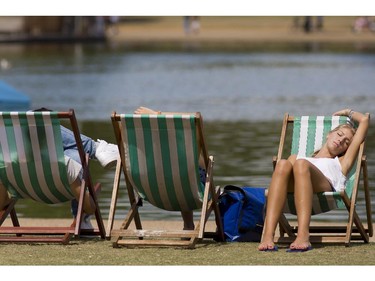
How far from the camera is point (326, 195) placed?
7.05 meters

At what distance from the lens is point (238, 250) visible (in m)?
6.83

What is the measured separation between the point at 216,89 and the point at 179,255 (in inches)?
754

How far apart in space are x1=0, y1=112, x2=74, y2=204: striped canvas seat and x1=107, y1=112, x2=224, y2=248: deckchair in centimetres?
34

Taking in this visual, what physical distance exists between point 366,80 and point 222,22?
33969 millimetres

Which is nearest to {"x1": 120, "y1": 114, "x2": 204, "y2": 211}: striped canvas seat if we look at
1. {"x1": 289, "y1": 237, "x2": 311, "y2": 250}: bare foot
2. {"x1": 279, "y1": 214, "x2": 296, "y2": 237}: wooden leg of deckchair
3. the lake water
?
{"x1": 279, "y1": 214, "x2": 296, "y2": 237}: wooden leg of deckchair

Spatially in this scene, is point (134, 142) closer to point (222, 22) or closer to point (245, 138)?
point (245, 138)

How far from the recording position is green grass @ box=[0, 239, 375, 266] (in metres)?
6.34

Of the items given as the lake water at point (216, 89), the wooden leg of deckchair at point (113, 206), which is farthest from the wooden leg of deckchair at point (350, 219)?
the lake water at point (216, 89)

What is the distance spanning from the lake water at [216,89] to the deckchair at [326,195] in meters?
2.43

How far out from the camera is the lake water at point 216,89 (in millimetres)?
14113

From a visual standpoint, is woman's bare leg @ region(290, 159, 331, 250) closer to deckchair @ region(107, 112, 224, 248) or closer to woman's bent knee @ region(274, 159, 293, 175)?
woman's bent knee @ region(274, 159, 293, 175)

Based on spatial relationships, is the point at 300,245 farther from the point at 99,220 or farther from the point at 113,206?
the point at 99,220

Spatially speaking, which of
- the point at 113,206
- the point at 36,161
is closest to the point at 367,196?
the point at 113,206
